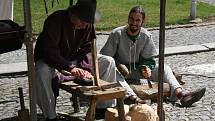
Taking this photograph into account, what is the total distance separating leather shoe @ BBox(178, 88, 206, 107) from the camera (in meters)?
5.25

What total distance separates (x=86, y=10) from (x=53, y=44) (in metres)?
0.45

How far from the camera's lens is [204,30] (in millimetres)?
10805

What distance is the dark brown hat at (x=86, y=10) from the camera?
13.8 ft

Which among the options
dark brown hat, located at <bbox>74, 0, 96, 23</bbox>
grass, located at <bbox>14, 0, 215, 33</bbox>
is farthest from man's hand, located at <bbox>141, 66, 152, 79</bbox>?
grass, located at <bbox>14, 0, 215, 33</bbox>

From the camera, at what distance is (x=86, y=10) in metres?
4.22

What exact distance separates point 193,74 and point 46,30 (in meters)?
3.07

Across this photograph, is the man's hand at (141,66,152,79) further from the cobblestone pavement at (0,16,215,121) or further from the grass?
the grass

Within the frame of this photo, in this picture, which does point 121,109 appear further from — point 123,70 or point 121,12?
point 121,12

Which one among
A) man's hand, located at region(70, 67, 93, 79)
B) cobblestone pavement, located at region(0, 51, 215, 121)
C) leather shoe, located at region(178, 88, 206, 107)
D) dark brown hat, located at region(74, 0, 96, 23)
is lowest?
cobblestone pavement, located at region(0, 51, 215, 121)

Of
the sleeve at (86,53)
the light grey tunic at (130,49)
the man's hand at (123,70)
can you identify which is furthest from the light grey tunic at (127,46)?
the sleeve at (86,53)

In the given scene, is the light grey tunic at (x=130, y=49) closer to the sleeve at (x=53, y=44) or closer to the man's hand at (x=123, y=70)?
the man's hand at (x=123, y=70)

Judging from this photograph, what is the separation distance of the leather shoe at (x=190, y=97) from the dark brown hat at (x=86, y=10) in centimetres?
160

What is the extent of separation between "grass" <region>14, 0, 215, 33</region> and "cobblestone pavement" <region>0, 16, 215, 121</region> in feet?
4.42

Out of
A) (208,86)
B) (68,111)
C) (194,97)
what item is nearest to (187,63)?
(208,86)
